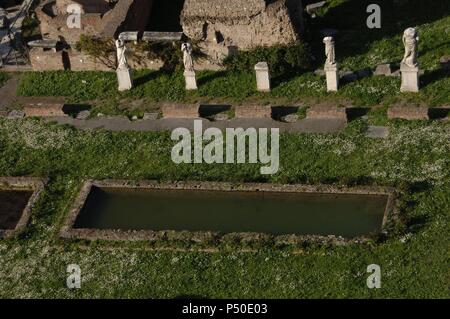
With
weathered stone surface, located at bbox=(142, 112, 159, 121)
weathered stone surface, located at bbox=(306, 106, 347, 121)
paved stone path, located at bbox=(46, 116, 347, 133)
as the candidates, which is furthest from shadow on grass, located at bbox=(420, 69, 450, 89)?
weathered stone surface, located at bbox=(142, 112, 159, 121)

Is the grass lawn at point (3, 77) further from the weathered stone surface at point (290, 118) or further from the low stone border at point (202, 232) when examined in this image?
the weathered stone surface at point (290, 118)

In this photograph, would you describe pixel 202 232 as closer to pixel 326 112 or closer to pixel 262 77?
pixel 326 112

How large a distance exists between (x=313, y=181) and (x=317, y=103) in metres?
3.80

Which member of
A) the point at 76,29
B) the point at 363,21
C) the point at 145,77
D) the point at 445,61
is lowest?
the point at 145,77

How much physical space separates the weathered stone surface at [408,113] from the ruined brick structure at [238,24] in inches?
164

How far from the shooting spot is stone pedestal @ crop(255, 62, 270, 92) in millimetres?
28297

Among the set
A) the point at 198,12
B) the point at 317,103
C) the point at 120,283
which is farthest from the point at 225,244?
the point at 198,12

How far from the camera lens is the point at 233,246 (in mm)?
23031

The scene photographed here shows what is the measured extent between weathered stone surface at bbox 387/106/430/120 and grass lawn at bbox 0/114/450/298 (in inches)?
12.7

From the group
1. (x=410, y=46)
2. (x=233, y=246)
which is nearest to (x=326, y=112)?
(x=410, y=46)

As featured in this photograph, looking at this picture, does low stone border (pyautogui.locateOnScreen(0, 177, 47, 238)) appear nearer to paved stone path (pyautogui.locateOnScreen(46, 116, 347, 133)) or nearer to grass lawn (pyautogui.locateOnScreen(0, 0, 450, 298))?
grass lawn (pyautogui.locateOnScreen(0, 0, 450, 298))

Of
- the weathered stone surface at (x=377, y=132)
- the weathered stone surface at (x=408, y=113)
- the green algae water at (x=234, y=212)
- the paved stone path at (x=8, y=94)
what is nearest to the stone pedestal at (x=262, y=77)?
the weathered stone surface at (x=377, y=132)

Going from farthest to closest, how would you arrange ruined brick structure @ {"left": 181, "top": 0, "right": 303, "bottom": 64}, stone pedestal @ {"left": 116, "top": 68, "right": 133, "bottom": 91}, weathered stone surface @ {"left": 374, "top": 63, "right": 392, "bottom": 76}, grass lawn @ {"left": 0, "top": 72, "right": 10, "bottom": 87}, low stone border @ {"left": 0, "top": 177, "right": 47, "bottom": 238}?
1. grass lawn @ {"left": 0, "top": 72, "right": 10, "bottom": 87}
2. stone pedestal @ {"left": 116, "top": 68, "right": 133, "bottom": 91}
3. ruined brick structure @ {"left": 181, "top": 0, "right": 303, "bottom": 64}
4. weathered stone surface @ {"left": 374, "top": 63, "right": 392, "bottom": 76}
5. low stone border @ {"left": 0, "top": 177, "right": 47, "bottom": 238}

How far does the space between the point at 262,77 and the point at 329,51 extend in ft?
7.08
